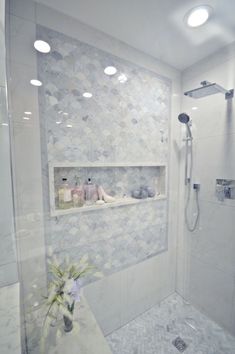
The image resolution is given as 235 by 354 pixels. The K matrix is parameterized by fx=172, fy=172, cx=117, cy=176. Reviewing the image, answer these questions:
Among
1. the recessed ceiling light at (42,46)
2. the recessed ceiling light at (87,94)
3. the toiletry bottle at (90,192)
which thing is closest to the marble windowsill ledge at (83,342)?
the toiletry bottle at (90,192)

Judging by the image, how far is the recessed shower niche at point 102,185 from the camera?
1200 mm

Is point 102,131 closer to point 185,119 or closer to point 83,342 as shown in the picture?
point 185,119

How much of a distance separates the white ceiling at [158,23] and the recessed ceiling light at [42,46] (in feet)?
0.75

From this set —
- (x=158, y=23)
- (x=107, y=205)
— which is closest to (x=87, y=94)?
(x=158, y=23)

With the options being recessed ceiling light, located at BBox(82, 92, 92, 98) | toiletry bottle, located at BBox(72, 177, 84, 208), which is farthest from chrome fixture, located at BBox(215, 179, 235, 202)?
recessed ceiling light, located at BBox(82, 92, 92, 98)

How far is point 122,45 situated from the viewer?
1.38 meters

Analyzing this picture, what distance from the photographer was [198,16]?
3.75ft

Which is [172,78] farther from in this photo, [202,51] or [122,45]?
[122,45]

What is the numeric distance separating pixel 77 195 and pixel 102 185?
0.83 ft

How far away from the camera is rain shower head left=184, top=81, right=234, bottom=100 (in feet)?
4.18

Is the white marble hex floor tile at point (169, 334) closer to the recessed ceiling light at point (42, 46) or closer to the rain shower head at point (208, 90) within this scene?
the rain shower head at point (208, 90)

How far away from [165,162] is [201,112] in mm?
569

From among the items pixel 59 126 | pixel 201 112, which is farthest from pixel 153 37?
pixel 59 126

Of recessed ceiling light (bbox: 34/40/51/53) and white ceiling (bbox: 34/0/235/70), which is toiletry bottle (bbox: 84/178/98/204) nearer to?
recessed ceiling light (bbox: 34/40/51/53)
